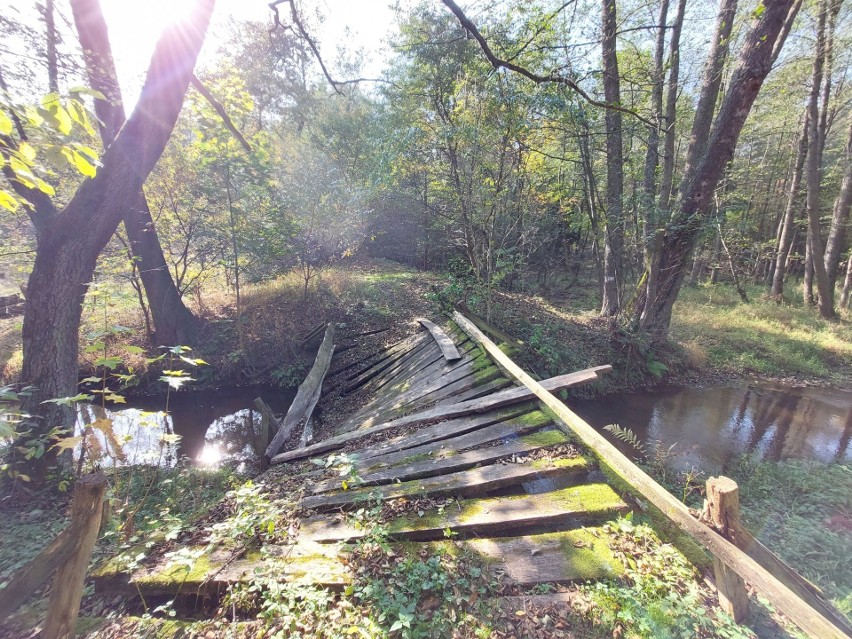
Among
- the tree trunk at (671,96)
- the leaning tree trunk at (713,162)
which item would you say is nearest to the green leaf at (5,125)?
the leaning tree trunk at (713,162)

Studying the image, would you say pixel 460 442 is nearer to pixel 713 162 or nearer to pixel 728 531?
pixel 728 531

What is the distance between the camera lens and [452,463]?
3.52m

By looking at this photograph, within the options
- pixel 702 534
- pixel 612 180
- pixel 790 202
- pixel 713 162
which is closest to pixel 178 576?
pixel 702 534

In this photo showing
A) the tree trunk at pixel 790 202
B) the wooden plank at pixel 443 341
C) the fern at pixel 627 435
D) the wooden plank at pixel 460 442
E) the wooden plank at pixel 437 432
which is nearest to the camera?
the wooden plank at pixel 460 442

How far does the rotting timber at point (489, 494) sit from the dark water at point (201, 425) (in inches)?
101

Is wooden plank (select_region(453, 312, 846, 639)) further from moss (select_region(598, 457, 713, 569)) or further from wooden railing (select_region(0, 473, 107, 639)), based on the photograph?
wooden railing (select_region(0, 473, 107, 639))

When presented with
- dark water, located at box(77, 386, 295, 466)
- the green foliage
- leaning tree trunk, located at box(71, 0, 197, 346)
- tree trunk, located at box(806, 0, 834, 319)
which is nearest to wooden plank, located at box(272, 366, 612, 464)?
dark water, located at box(77, 386, 295, 466)

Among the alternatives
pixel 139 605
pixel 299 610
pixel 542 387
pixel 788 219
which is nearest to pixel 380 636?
pixel 299 610

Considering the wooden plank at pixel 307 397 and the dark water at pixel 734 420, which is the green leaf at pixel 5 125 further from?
the dark water at pixel 734 420

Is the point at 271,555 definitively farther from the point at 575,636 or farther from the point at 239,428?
the point at 239,428

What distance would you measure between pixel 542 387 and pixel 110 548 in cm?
464

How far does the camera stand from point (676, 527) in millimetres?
2461

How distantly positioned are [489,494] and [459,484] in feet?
1.14

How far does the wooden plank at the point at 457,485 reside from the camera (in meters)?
Answer: 3.17
